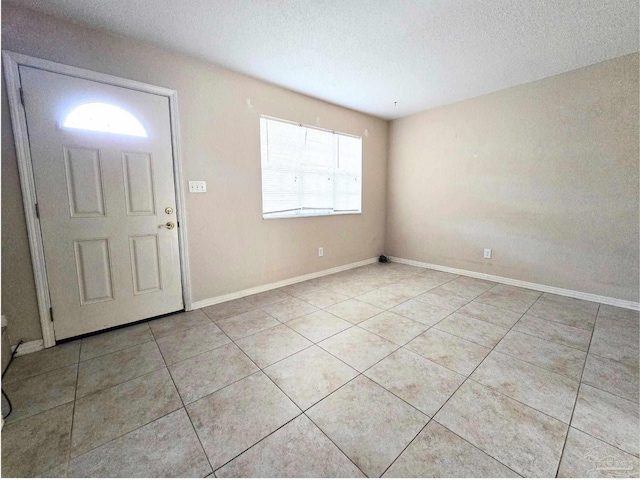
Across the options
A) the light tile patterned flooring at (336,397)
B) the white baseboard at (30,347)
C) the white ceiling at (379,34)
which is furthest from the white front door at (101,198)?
the white ceiling at (379,34)

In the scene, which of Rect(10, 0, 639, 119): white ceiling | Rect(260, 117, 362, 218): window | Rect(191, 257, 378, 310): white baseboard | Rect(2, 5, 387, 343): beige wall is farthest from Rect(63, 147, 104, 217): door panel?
Rect(260, 117, 362, 218): window

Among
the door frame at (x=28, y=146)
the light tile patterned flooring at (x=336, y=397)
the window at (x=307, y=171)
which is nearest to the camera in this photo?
the light tile patterned flooring at (x=336, y=397)

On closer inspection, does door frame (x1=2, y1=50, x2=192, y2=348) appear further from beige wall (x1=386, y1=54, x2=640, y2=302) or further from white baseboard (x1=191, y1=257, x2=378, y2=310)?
beige wall (x1=386, y1=54, x2=640, y2=302)

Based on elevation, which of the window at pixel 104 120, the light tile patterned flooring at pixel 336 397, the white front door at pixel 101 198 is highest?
the window at pixel 104 120

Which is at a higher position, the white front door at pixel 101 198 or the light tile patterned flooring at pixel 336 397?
the white front door at pixel 101 198

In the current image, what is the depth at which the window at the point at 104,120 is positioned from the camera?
213 centimetres

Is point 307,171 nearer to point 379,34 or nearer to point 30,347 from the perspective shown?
point 379,34

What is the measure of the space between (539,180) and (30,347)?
5243 mm

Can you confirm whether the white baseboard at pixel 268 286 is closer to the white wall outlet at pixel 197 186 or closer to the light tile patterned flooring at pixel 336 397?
the light tile patterned flooring at pixel 336 397

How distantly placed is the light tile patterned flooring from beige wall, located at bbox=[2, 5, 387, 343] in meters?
0.61

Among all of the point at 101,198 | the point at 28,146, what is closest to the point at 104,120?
the point at 28,146

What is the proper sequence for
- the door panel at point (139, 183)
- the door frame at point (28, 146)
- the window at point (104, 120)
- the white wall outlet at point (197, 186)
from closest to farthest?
the door frame at point (28, 146) < the window at point (104, 120) < the door panel at point (139, 183) < the white wall outlet at point (197, 186)

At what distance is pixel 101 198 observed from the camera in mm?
2260

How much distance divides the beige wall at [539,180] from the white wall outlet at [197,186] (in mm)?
3281
